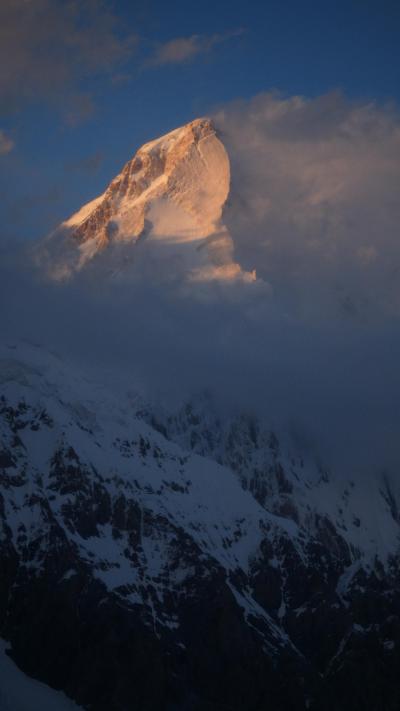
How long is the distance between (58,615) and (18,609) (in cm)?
779

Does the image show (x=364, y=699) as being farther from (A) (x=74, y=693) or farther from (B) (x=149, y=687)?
(A) (x=74, y=693)

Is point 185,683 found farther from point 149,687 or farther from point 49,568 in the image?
point 49,568

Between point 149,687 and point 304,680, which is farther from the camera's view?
point 304,680

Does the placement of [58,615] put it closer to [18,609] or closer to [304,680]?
[18,609]

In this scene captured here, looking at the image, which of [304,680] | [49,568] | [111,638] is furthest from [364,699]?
[49,568]

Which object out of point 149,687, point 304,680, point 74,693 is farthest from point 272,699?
point 74,693

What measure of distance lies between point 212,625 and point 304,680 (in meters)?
19.6

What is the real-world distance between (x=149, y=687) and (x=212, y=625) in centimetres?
2014

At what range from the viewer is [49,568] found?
643 feet

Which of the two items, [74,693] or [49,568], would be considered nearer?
[74,693]

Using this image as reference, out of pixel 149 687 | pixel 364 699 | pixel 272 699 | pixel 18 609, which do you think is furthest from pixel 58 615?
pixel 364 699

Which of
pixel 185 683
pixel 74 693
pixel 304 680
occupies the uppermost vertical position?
pixel 304 680

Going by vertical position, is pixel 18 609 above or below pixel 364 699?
below

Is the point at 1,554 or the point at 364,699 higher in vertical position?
the point at 364,699
